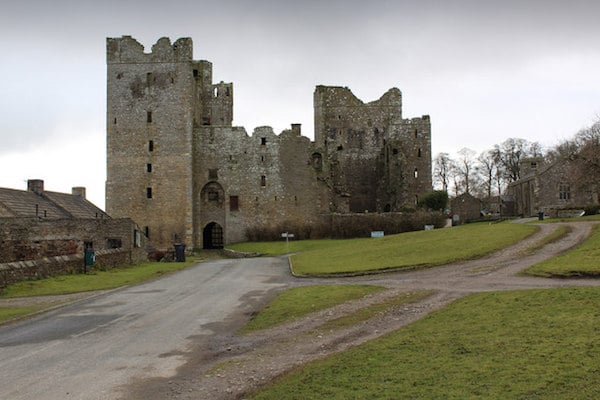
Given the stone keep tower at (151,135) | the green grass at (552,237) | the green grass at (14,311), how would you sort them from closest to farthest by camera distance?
1. the green grass at (14,311)
2. the green grass at (552,237)
3. the stone keep tower at (151,135)

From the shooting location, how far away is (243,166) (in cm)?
5450

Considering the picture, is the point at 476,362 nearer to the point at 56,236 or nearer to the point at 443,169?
the point at 56,236

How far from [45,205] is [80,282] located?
20698 millimetres

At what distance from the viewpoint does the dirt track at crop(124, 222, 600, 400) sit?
9805 mm

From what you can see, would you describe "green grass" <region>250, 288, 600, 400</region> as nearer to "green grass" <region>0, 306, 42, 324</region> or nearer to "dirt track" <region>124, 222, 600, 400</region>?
"dirt track" <region>124, 222, 600, 400</region>

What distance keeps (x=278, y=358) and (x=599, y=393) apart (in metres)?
5.85

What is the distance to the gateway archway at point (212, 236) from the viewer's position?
55.5 meters

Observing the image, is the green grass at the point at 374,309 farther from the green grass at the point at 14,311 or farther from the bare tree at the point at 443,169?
the bare tree at the point at 443,169

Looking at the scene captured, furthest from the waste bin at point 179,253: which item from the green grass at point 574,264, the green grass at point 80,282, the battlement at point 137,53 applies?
the green grass at point 574,264

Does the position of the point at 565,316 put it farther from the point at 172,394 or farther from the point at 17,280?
the point at 17,280

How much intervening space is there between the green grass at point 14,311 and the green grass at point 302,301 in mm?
7423

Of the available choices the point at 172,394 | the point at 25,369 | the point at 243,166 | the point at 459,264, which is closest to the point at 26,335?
the point at 25,369

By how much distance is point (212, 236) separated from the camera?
56125 mm


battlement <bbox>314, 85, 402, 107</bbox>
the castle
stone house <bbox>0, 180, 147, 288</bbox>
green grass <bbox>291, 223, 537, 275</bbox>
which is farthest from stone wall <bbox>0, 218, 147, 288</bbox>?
battlement <bbox>314, 85, 402, 107</bbox>
